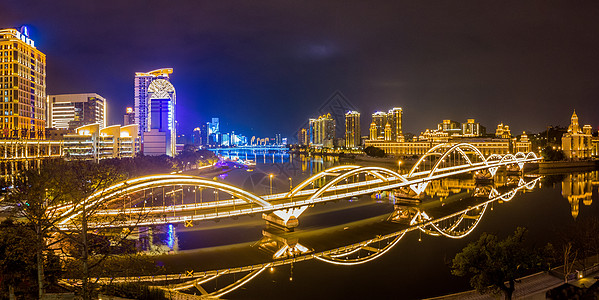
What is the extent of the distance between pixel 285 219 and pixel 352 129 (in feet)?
378

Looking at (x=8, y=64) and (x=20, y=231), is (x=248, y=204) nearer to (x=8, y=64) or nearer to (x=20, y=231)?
(x=20, y=231)

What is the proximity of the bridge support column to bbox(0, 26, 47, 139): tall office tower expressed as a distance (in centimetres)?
3667

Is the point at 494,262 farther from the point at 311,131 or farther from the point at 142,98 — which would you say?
the point at 311,131

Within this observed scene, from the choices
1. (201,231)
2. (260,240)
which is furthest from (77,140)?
(260,240)

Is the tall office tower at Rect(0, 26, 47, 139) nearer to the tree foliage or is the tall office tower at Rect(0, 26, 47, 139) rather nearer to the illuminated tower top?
the tree foliage

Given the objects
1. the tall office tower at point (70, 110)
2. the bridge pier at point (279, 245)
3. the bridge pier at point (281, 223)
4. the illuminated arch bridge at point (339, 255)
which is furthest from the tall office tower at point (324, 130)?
the bridge pier at point (279, 245)

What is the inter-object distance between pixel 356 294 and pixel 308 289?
1.94m

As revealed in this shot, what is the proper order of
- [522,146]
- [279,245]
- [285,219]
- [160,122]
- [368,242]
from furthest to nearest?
[522,146]
[160,122]
[285,219]
[368,242]
[279,245]

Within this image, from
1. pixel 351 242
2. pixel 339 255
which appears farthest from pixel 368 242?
→ pixel 339 255

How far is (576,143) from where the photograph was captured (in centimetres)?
7438

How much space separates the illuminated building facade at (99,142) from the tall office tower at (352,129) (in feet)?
273

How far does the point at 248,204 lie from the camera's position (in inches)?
917

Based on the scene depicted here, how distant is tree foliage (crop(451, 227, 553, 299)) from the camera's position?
10898 millimetres

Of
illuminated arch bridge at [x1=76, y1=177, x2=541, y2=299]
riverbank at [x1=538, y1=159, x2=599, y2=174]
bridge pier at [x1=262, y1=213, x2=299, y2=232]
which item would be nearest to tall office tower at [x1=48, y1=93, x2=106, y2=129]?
bridge pier at [x1=262, y1=213, x2=299, y2=232]
